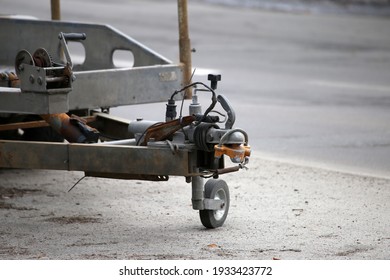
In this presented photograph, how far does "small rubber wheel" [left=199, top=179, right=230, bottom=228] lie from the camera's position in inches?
312

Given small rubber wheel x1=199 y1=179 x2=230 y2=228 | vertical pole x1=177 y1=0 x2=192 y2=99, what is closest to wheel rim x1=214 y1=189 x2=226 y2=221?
small rubber wheel x1=199 y1=179 x2=230 y2=228

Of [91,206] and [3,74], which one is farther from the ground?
[3,74]

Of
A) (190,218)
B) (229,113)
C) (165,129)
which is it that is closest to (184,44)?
(190,218)

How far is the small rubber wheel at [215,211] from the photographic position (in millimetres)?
7930

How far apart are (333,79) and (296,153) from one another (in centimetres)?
527

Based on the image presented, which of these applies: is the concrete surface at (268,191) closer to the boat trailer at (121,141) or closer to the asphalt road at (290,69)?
the asphalt road at (290,69)

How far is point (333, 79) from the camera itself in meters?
16.5

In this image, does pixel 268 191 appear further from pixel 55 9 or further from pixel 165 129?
pixel 55 9

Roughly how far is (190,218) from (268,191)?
47.3 inches

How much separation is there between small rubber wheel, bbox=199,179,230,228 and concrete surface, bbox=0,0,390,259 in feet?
0.32

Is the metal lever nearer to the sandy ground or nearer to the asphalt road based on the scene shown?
the sandy ground

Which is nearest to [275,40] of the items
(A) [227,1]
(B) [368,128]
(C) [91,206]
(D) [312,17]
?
(D) [312,17]

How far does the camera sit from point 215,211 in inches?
315

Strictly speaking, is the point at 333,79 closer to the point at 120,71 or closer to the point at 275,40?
the point at 275,40
